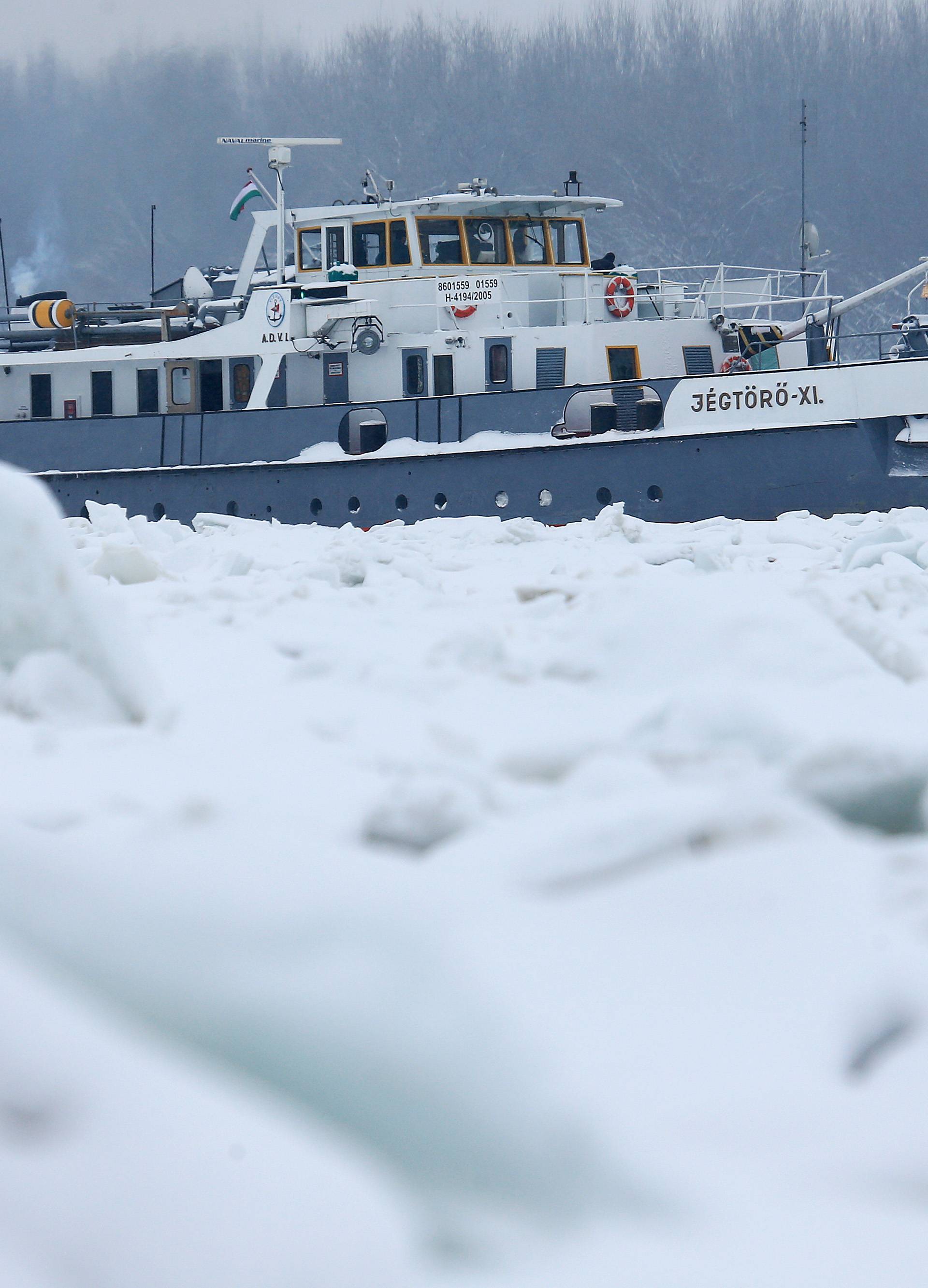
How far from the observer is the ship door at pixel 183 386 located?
12.4 m

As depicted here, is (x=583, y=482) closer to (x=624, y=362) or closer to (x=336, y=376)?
(x=624, y=362)


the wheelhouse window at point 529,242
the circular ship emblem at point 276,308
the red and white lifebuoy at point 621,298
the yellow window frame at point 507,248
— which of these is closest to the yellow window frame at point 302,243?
the circular ship emblem at point 276,308

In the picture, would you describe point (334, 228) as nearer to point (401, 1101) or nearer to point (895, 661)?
point (895, 661)

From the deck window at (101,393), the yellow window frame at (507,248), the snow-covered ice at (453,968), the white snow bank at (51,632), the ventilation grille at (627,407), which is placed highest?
the yellow window frame at (507,248)

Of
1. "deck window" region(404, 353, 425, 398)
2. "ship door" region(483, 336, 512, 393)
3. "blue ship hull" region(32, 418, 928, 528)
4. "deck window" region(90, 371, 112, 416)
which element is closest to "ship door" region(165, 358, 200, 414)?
"deck window" region(90, 371, 112, 416)

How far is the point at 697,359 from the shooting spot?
11.7 meters

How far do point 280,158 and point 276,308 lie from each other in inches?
109

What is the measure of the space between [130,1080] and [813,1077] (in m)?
0.63

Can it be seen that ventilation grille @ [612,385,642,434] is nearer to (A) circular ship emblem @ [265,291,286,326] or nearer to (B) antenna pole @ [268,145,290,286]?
(A) circular ship emblem @ [265,291,286,326]

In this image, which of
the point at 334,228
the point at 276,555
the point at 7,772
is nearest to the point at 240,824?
the point at 7,772

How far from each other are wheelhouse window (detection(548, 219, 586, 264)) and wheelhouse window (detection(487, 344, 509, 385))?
56.7 inches

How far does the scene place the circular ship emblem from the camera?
11711 millimetres

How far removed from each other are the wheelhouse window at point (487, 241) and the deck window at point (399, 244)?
23.0 inches

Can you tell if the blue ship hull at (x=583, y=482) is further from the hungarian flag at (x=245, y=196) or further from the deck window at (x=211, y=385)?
the hungarian flag at (x=245, y=196)
